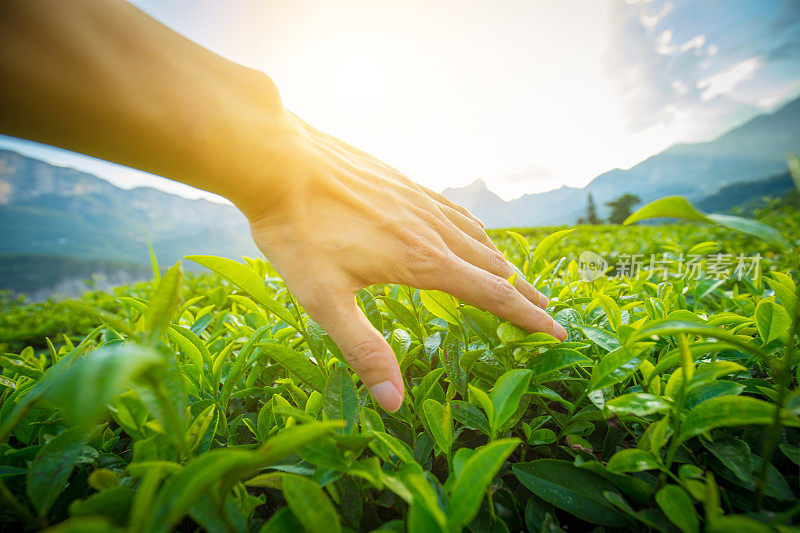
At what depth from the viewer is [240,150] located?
945mm

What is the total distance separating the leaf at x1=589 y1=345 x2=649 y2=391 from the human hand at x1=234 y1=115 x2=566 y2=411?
232 millimetres

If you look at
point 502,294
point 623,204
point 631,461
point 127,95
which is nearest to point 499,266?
point 502,294

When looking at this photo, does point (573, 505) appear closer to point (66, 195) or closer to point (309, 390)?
point (309, 390)

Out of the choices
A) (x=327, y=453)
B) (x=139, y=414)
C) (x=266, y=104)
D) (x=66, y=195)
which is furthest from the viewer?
(x=66, y=195)

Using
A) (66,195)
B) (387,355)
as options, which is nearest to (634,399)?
(387,355)

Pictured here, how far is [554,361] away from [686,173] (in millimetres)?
185728

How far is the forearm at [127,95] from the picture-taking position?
750mm

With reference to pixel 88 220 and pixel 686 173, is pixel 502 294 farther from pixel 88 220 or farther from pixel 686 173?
pixel 88 220

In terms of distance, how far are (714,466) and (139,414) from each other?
50.2 inches

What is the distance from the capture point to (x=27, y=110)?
2.54 ft

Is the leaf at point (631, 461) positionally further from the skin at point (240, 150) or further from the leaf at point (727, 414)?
the skin at point (240, 150)

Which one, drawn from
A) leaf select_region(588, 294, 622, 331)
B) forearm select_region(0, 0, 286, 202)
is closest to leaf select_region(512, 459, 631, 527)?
leaf select_region(588, 294, 622, 331)

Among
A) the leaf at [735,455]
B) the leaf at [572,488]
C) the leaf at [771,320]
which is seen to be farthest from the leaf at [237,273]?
the leaf at [771,320]

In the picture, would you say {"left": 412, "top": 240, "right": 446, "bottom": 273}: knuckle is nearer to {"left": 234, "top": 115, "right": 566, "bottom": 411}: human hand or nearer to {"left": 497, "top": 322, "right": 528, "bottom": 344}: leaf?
{"left": 234, "top": 115, "right": 566, "bottom": 411}: human hand
